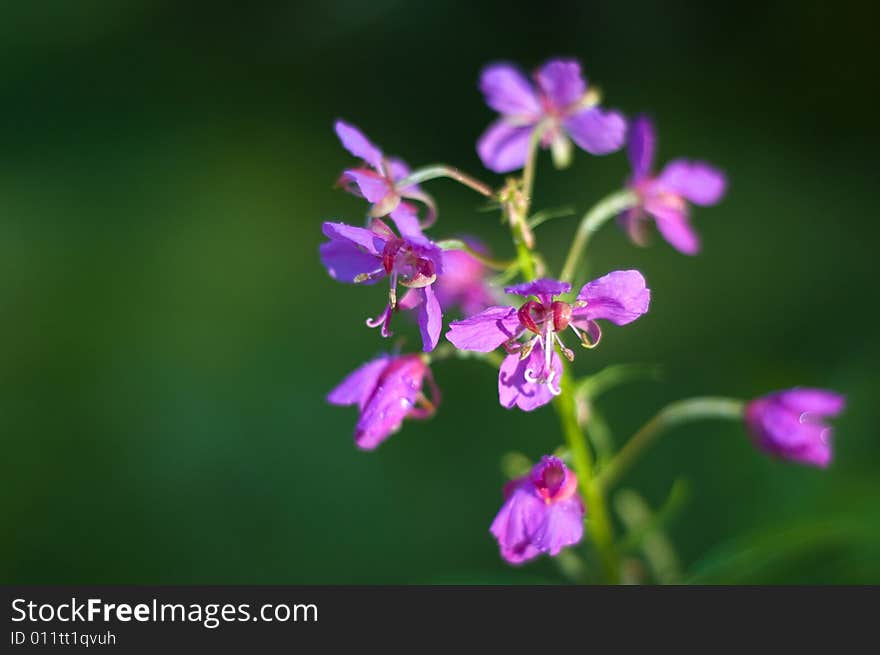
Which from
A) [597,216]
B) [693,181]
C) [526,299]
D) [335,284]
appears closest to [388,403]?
[526,299]

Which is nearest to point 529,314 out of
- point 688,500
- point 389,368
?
point 389,368

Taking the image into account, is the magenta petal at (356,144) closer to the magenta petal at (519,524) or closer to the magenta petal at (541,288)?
the magenta petal at (541,288)

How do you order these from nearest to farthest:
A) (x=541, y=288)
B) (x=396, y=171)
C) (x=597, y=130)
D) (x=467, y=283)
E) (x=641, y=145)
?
(x=541, y=288)
(x=396, y=171)
(x=597, y=130)
(x=641, y=145)
(x=467, y=283)

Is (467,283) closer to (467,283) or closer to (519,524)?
(467,283)

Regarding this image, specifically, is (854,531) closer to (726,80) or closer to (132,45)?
(726,80)

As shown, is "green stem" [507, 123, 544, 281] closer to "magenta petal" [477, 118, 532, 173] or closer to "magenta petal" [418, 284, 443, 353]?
"magenta petal" [418, 284, 443, 353]

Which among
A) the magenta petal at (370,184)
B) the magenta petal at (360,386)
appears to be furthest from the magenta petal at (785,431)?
the magenta petal at (370,184)
